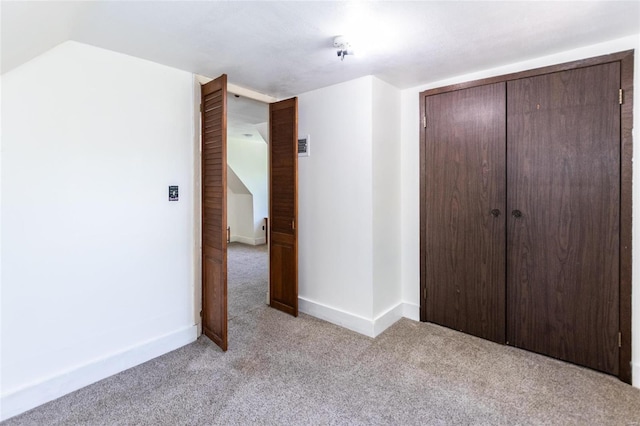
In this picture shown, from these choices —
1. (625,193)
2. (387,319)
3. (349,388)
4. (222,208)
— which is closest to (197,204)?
(222,208)

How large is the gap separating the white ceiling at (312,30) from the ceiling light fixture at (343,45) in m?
0.04

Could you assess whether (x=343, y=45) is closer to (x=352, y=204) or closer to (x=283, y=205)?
(x=352, y=204)

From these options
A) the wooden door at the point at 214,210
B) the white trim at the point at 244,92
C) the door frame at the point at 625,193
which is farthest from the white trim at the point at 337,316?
the white trim at the point at 244,92

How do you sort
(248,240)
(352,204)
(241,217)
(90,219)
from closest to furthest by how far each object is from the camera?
(90,219), (352,204), (248,240), (241,217)

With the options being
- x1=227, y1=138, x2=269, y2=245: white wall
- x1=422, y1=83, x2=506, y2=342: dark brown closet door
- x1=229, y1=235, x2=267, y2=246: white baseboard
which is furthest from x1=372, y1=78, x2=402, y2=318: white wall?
x1=229, y1=235, x2=267, y2=246: white baseboard

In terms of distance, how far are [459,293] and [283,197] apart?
5.95 ft

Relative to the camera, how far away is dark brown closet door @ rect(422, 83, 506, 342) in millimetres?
2564

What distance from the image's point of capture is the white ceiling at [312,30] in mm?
1605

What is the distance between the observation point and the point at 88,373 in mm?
2115

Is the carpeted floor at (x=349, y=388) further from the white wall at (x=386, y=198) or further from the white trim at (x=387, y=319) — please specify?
the white wall at (x=386, y=198)

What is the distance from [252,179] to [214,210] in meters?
4.41

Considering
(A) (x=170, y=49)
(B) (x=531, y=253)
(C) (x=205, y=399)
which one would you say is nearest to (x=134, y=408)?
(C) (x=205, y=399)

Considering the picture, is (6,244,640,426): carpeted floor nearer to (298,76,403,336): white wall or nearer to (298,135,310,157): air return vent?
(298,76,403,336): white wall

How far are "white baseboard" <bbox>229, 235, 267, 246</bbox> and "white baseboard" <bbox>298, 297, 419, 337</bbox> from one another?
150 inches
